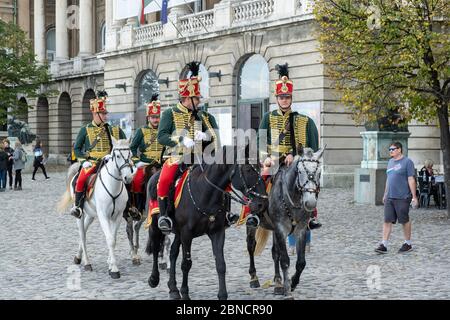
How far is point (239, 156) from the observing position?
8.36 m

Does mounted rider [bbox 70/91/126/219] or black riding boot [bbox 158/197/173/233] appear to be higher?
mounted rider [bbox 70/91/126/219]

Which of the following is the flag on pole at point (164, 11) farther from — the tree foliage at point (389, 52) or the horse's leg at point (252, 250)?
the horse's leg at point (252, 250)

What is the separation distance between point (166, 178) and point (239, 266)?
2.82 metres

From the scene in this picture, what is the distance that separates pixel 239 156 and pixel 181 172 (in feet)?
4.11

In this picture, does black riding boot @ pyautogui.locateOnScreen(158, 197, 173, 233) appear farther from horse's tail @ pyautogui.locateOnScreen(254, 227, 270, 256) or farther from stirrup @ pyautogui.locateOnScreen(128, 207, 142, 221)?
stirrup @ pyautogui.locateOnScreen(128, 207, 142, 221)

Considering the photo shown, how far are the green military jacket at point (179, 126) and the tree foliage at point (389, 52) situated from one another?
28.8ft

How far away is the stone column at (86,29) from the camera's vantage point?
178 ft

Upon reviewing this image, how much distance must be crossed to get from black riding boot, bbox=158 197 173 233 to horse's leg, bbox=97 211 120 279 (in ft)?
5.71

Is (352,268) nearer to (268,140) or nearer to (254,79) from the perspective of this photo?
(268,140)

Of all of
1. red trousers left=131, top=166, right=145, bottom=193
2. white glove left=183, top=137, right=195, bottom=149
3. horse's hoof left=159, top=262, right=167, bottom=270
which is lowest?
horse's hoof left=159, top=262, right=167, bottom=270

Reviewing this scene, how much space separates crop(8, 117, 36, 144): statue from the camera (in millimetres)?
51219

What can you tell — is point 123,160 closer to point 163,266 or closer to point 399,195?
point 163,266

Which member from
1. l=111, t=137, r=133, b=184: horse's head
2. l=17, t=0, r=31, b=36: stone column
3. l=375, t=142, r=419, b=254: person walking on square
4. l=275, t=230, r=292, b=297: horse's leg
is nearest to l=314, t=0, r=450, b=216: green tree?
l=375, t=142, r=419, b=254: person walking on square
